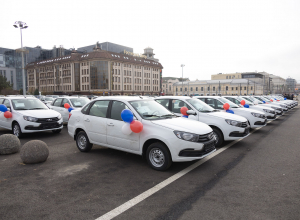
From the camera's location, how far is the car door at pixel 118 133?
539 cm

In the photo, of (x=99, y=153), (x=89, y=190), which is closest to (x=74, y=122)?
(x=99, y=153)

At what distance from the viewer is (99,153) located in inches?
262

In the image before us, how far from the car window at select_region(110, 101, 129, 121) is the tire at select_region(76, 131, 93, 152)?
1.34 meters

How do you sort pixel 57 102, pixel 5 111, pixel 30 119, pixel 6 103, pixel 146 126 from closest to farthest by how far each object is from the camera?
pixel 146 126, pixel 30 119, pixel 5 111, pixel 6 103, pixel 57 102

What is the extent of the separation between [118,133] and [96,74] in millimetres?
72183

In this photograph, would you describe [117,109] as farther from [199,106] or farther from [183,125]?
[199,106]

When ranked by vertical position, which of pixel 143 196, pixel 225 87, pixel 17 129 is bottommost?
pixel 143 196

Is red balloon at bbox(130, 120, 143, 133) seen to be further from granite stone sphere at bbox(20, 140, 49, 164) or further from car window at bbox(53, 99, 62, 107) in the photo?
car window at bbox(53, 99, 62, 107)

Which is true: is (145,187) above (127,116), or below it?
below

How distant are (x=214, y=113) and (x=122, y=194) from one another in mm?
4936

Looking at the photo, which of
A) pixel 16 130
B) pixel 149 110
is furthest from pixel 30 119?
pixel 149 110

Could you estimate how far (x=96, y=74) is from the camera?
7456 centimetres

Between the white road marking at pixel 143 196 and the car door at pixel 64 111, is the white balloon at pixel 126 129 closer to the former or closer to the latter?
the white road marking at pixel 143 196

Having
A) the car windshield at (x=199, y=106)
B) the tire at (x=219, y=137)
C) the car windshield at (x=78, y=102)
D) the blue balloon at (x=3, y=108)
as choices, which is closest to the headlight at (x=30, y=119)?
the blue balloon at (x=3, y=108)
